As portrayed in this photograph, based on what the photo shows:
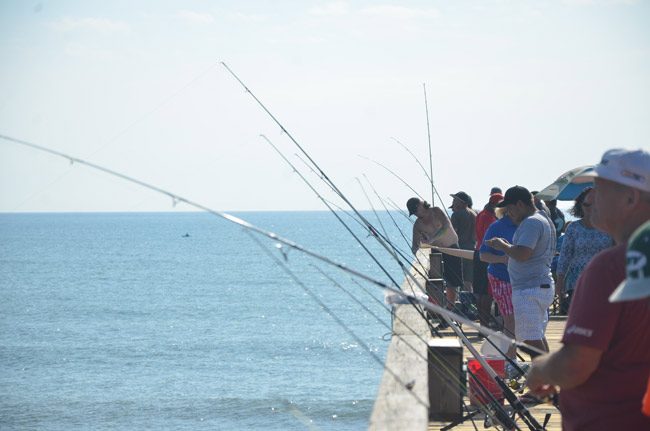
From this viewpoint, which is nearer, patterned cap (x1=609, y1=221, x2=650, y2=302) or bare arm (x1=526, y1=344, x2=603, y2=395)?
patterned cap (x1=609, y1=221, x2=650, y2=302)

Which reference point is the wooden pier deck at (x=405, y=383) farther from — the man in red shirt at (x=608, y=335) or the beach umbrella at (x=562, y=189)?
the beach umbrella at (x=562, y=189)

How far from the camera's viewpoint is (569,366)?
280 cm

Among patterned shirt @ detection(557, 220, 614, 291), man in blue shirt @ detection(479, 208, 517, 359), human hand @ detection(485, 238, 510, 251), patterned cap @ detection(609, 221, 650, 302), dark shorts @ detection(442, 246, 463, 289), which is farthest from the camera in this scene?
dark shorts @ detection(442, 246, 463, 289)

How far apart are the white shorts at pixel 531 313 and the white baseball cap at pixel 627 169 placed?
3.86 metres

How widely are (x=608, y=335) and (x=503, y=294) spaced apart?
4.91 m

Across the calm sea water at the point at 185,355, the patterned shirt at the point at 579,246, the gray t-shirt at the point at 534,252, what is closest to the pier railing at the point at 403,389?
the calm sea water at the point at 185,355

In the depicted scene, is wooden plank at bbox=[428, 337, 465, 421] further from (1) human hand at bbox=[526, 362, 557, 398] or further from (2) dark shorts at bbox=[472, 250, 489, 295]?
(2) dark shorts at bbox=[472, 250, 489, 295]

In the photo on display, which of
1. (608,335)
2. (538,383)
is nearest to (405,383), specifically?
(538,383)

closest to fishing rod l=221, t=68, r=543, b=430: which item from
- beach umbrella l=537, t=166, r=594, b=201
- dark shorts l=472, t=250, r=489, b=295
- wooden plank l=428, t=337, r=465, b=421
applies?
wooden plank l=428, t=337, r=465, b=421

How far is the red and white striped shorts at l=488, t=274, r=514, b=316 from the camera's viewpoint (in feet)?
24.6

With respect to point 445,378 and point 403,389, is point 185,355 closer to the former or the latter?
point 445,378

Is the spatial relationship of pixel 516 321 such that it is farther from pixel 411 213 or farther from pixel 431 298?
pixel 411 213

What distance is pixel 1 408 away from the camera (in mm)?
25062

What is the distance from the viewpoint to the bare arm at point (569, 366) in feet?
9.06
